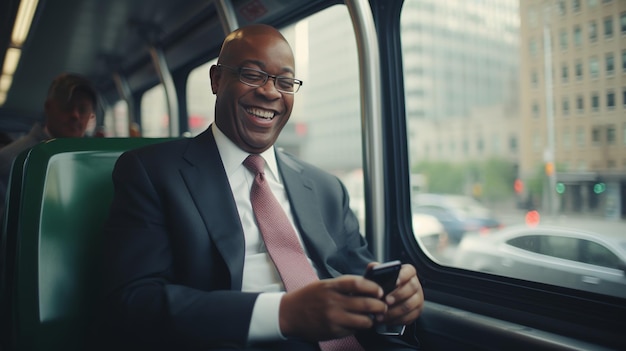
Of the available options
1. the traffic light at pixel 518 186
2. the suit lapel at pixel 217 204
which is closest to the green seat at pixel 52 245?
the suit lapel at pixel 217 204

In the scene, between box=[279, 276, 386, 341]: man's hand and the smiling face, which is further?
the smiling face

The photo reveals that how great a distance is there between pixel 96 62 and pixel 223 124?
557 centimetres

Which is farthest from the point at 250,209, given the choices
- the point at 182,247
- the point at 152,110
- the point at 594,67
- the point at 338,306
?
the point at 152,110

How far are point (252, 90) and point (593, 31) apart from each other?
1.23m

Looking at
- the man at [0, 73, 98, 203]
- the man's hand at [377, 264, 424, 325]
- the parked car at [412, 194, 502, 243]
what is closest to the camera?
the man's hand at [377, 264, 424, 325]

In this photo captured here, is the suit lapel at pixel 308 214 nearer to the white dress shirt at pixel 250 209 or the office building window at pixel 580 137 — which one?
the white dress shirt at pixel 250 209

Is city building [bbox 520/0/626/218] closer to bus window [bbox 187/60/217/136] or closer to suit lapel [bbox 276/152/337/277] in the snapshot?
suit lapel [bbox 276/152/337/277]

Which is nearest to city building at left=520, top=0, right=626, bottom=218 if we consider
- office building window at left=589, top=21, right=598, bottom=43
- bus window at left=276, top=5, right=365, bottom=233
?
office building window at left=589, top=21, right=598, bottom=43

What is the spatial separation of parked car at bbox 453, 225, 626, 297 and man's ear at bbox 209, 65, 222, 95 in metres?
1.24

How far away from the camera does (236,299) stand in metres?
1.14

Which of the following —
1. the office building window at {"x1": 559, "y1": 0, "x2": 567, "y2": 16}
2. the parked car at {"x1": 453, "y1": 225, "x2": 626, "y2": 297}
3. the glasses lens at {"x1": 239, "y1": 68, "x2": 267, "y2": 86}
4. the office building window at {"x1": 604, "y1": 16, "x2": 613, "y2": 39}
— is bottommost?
the parked car at {"x1": 453, "y1": 225, "x2": 626, "y2": 297}

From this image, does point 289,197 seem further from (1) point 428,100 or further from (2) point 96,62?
Answer: (2) point 96,62

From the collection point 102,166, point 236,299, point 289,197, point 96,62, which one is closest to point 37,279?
point 102,166

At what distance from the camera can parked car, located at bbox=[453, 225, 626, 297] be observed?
1.57 meters
